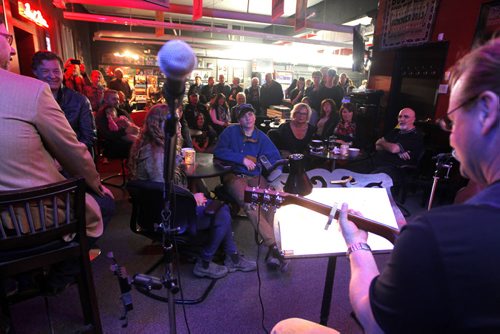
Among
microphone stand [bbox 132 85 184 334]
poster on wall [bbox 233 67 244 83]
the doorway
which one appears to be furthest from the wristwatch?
poster on wall [bbox 233 67 244 83]

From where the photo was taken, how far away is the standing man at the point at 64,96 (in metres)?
2.32

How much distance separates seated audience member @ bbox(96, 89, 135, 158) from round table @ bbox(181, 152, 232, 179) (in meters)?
1.31

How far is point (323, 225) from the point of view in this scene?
142 cm

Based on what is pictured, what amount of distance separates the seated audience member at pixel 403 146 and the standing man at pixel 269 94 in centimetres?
408

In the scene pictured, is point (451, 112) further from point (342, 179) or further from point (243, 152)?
point (342, 179)

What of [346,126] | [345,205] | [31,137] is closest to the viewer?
Result: [345,205]

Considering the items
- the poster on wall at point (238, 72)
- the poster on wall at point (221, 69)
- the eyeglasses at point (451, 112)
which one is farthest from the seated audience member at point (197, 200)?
the poster on wall at point (238, 72)

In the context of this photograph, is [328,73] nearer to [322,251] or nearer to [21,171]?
[322,251]

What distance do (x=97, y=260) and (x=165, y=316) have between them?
2.93ft

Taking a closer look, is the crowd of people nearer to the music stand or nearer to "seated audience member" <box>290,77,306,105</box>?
the music stand

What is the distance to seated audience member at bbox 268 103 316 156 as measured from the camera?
12.4 ft

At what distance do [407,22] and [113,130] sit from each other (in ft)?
16.4

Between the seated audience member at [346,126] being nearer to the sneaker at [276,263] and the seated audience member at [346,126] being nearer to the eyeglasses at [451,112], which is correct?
the sneaker at [276,263]

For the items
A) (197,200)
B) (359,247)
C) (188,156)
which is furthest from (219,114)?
(359,247)
